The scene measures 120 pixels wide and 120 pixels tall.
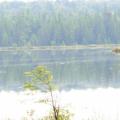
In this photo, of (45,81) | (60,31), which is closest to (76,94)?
(45,81)

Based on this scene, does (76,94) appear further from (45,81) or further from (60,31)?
(60,31)

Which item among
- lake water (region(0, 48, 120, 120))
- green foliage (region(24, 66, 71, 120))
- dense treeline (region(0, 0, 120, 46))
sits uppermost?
green foliage (region(24, 66, 71, 120))

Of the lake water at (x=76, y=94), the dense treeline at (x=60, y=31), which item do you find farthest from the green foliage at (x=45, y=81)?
the dense treeline at (x=60, y=31)

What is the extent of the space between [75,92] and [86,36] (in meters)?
139

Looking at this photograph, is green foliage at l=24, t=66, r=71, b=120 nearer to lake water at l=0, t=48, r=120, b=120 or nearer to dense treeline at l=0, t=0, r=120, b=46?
lake water at l=0, t=48, r=120, b=120

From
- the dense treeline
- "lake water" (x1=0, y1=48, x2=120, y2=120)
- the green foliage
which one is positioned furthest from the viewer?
the dense treeline

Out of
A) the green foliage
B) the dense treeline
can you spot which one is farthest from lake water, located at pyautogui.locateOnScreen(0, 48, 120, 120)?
the dense treeline

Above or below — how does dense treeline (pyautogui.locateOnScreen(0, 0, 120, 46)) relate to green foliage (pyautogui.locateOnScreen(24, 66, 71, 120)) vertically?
below

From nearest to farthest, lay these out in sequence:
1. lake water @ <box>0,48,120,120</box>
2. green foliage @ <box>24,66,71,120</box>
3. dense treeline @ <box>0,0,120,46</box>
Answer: green foliage @ <box>24,66,71,120</box> < lake water @ <box>0,48,120,120</box> < dense treeline @ <box>0,0,120,46</box>

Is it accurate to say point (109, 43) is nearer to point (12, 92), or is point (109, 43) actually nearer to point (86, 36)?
point (86, 36)

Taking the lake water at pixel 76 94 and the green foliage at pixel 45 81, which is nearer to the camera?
the green foliage at pixel 45 81

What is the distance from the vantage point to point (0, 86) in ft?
173

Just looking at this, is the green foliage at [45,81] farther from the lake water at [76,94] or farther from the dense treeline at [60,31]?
the dense treeline at [60,31]

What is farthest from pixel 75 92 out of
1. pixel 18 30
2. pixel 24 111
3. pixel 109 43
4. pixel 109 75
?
pixel 18 30
